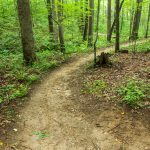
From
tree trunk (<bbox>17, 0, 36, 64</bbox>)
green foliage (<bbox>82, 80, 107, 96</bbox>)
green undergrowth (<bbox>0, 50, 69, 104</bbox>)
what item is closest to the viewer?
green undergrowth (<bbox>0, 50, 69, 104</bbox>)

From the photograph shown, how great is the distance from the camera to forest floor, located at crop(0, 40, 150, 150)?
5.57 m

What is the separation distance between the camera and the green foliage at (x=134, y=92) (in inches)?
287

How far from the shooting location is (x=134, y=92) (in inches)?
302

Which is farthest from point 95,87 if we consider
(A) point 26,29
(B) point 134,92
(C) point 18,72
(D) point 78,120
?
(A) point 26,29

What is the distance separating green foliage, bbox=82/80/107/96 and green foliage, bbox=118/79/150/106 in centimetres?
79

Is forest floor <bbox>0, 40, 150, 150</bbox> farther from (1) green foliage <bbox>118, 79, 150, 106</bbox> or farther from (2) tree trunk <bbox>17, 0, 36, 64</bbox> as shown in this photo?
(2) tree trunk <bbox>17, 0, 36, 64</bbox>

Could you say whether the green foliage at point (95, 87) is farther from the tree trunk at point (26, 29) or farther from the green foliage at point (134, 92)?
the tree trunk at point (26, 29)

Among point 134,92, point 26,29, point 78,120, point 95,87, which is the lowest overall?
point 78,120

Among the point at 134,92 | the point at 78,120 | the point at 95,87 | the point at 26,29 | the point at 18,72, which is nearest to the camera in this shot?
the point at 78,120

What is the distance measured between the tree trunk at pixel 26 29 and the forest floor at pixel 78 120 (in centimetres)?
217

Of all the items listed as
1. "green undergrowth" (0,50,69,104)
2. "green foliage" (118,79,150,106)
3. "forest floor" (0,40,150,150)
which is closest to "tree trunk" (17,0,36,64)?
"green undergrowth" (0,50,69,104)

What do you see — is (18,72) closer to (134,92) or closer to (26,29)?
(26,29)

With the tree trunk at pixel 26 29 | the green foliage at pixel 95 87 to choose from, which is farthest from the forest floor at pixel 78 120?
the tree trunk at pixel 26 29

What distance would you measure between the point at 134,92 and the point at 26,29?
6.31m
